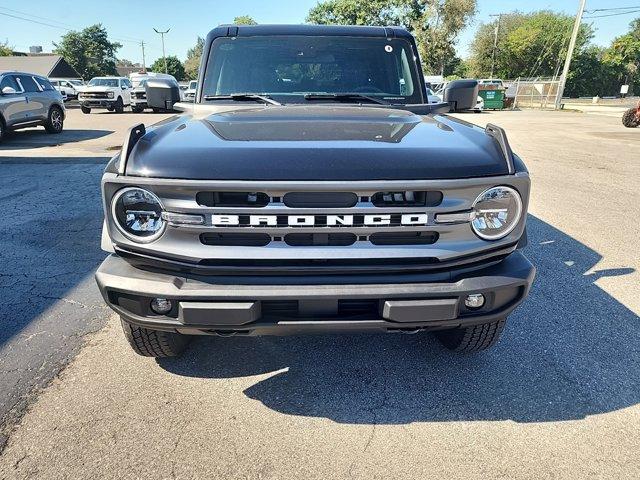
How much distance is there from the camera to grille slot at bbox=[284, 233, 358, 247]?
1945 mm

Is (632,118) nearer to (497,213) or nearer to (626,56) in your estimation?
(497,213)

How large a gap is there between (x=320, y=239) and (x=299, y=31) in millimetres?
2300

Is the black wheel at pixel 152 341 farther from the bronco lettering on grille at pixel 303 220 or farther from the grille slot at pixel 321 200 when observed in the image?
the grille slot at pixel 321 200

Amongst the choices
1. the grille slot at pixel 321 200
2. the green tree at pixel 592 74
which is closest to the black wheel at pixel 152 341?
the grille slot at pixel 321 200

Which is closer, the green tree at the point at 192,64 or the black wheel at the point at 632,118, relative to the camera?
the black wheel at the point at 632,118

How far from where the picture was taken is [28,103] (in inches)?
501

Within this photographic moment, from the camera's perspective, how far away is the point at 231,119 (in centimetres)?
264

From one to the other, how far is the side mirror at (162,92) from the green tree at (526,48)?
213ft

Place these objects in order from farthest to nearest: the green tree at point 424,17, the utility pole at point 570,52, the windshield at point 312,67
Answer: the green tree at point 424,17 < the utility pole at point 570,52 < the windshield at point 312,67

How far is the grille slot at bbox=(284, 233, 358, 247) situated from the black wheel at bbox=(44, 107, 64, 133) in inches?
580

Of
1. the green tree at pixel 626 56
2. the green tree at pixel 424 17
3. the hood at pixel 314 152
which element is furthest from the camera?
the green tree at pixel 626 56

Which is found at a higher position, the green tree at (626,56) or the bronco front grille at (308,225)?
the green tree at (626,56)

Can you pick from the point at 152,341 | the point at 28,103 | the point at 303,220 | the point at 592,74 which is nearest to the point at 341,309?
the point at 303,220

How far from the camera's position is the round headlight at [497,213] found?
2.04 metres
